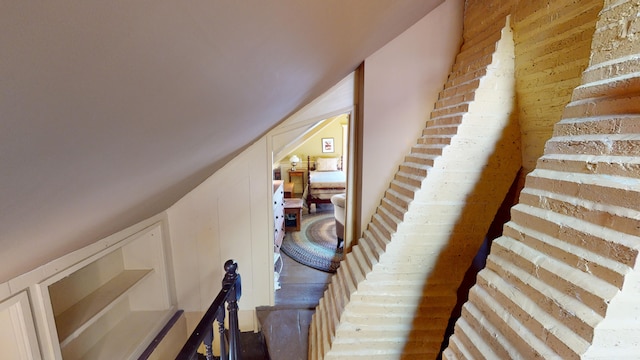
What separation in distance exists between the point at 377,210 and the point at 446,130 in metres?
0.79

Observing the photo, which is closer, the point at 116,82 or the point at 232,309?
the point at 116,82

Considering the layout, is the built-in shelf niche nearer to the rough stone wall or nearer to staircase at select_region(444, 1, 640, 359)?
staircase at select_region(444, 1, 640, 359)

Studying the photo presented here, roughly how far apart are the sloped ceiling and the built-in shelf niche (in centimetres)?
114

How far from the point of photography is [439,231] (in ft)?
5.54

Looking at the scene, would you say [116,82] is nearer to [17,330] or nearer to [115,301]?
[17,330]

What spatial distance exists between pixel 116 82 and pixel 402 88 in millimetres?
2054

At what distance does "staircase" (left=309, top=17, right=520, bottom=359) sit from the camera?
5.36 feet

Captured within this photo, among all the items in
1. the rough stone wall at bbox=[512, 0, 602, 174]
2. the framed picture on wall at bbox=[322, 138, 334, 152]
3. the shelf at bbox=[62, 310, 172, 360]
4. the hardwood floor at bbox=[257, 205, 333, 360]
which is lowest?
the hardwood floor at bbox=[257, 205, 333, 360]

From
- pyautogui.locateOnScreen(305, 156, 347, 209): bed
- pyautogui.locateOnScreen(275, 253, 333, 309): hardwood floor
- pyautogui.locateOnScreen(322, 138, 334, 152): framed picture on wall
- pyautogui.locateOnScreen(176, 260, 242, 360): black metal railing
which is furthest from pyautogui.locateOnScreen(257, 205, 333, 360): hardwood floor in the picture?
pyautogui.locateOnScreen(322, 138, 334, 152): framed picture on wall

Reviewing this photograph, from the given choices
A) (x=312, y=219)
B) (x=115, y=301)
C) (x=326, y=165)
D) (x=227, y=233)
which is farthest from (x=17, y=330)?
(x=326, y=165)

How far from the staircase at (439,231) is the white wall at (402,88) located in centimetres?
32

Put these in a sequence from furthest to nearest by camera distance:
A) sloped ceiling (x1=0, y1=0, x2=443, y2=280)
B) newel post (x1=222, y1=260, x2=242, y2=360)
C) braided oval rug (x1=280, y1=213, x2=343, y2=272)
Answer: braided oval rug (x1=280, y1=213, x2=343, y2=272), newel post (x1=222, y1=260, x2=242, y2=360), sloped ceiling (x1=0, y1=0, x2=443, y2=280)

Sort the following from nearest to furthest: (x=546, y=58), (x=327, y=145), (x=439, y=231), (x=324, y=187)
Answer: (x=546, y=58)
(x=439, y=231)
(x=324, y=187)
(x=327, y=145)

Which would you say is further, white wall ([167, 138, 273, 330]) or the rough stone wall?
white wall ([167, 138, 273, 330])
